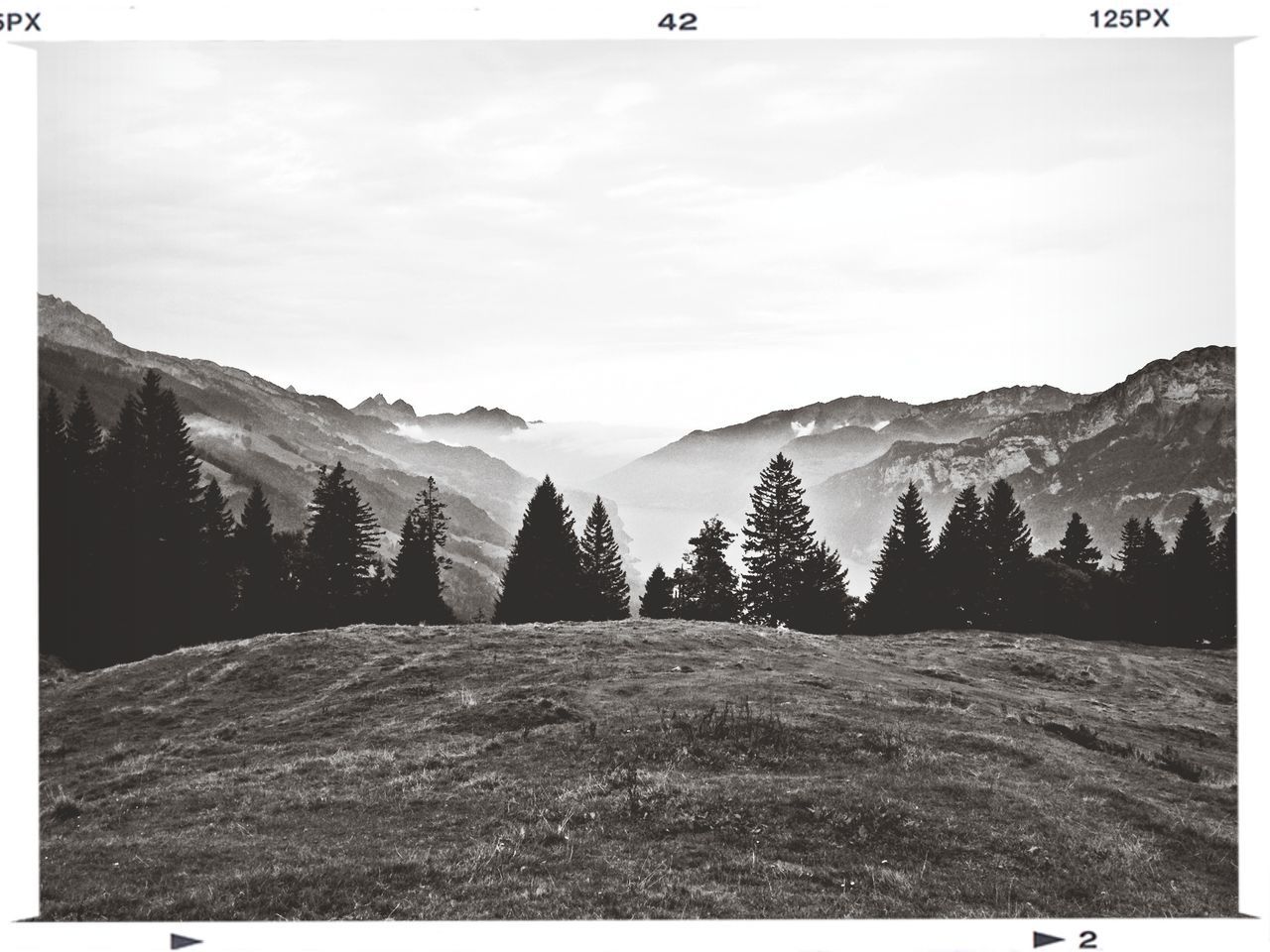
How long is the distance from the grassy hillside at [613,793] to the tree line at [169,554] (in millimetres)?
4172

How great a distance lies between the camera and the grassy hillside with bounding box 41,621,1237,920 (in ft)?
38.4

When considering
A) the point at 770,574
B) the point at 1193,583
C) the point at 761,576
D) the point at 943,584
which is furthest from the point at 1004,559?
the point at 761,576

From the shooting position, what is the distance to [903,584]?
6525 centimetres

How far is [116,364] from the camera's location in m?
35.6

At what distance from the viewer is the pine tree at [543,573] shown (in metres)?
61.1

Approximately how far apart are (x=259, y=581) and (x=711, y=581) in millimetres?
35554

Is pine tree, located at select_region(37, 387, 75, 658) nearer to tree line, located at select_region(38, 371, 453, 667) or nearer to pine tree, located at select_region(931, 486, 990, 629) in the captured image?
tree line, located at select_region(38, 371, 453, 667)

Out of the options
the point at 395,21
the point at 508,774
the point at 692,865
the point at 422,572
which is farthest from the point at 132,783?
the point at 422,572

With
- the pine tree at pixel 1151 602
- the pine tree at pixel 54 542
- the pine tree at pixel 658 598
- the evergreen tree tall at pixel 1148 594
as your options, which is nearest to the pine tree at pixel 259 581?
the pine tree at pixel 54 542

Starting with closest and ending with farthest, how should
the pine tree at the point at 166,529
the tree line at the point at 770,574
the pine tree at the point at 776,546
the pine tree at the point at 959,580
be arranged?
the pine tree at the point at 166,529
the tree line at the point at 770,574
the pine tree at the point at 776,546
the pine tree at the point at 959,580

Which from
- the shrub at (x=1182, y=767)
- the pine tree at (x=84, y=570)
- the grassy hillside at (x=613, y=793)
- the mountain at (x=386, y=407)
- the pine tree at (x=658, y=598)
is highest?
the mountain at (x=386, y=407)

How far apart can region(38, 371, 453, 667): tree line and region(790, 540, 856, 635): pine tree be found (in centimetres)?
2999

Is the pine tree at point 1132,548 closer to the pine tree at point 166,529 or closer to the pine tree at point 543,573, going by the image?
the pine tree at point 543,573

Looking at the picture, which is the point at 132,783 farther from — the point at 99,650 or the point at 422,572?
the point at 422,572
